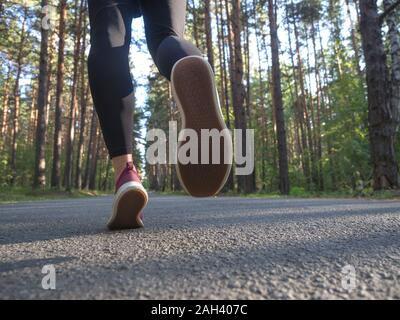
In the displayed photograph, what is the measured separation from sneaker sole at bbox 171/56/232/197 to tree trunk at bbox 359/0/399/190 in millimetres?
5294

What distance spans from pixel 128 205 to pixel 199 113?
0.50m

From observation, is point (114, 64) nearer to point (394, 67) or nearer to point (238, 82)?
point (394, 67)

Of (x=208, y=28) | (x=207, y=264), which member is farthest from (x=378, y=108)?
(x=208, y=28)

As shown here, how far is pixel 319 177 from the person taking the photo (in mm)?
21656

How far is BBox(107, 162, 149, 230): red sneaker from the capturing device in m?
1.38

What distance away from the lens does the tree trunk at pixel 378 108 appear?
5.80 m

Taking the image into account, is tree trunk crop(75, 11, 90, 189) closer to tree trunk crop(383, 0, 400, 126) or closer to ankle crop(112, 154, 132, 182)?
tree trunk crop(383, 0, 400, 126)

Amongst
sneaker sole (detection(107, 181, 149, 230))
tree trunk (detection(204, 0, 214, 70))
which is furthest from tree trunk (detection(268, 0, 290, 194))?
sneaker sole (detection(107, 181, 149, 230))

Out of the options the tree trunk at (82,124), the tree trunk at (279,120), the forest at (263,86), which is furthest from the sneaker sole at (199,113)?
the tree trunk at (82,124)

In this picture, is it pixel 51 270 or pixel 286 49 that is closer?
pixel 51 270

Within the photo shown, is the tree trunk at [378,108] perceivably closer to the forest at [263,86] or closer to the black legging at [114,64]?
the forest at [263,86]

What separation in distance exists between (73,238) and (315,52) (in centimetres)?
2870
